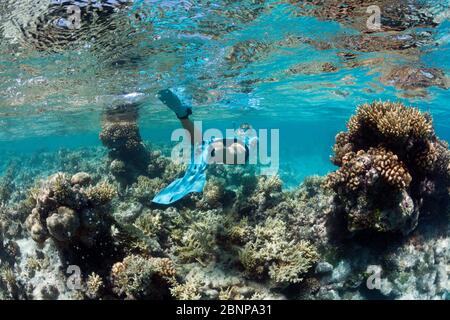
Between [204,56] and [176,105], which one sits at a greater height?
[204,56]

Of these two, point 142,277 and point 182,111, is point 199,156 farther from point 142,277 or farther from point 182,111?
point 142,277

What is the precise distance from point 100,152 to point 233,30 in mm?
20141

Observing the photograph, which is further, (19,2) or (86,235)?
(19,2)

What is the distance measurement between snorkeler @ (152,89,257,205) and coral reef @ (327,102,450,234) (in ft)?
9.77

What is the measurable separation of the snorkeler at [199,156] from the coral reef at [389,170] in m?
2.98

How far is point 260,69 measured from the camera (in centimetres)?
1780

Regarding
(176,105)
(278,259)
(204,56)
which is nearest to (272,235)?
(278,259)

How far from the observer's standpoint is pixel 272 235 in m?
7.80

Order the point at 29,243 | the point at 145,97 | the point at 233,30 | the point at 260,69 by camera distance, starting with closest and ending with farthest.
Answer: the point at 29,243 < the point at 233,30 < the point at 260,69 < the point at 145,97

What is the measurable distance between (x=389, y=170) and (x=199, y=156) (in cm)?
491

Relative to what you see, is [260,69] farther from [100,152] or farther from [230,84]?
[100,152]

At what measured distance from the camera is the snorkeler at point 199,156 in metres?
8.07

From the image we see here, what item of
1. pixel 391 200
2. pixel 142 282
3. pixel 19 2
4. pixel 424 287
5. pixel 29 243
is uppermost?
pixel 19 2
